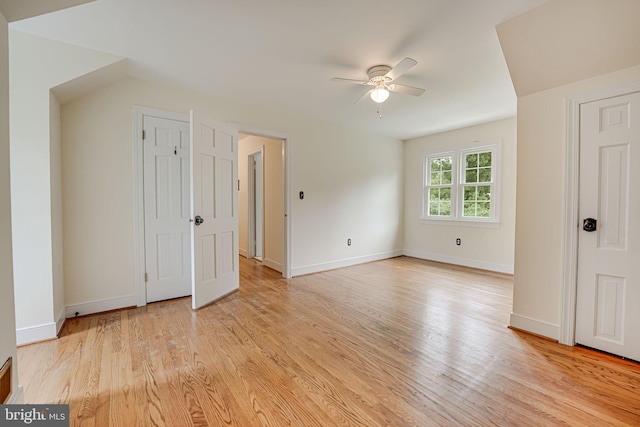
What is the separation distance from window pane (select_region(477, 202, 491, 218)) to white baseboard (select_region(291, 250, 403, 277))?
68.7 inches

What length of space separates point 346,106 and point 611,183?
2747 mm

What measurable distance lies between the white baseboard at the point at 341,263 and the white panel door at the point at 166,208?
158 cm

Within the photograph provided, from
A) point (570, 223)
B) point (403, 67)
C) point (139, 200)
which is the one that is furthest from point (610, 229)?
point (139, 200)

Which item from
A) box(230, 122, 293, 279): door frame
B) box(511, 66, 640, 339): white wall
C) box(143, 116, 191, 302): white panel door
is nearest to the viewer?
box(511, 66, 640, 339): white wall

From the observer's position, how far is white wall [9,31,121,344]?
2072 millimetres

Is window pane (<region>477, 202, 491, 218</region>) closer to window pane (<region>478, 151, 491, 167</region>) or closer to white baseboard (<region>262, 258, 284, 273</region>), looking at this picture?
window pane (<region>478, 151, 491, 167</region>)

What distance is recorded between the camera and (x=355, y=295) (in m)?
3.29

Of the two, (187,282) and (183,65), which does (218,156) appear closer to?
(183,65)

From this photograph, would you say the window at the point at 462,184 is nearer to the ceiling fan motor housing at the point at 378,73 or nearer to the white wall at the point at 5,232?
the ceiling fan motor housing at the point at 378,73

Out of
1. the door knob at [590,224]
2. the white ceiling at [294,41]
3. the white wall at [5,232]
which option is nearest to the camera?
the white wall at [5,232]

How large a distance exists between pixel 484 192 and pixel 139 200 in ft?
16.5

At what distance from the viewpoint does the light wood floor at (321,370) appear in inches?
55.9

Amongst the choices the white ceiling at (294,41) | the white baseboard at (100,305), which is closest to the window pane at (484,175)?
the white ceiling at (294,41)

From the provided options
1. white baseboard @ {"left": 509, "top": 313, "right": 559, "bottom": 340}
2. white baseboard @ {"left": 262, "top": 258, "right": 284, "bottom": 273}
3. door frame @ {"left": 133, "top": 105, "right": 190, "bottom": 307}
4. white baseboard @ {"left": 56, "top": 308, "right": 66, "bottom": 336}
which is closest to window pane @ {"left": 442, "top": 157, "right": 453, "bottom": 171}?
white baseboard @ {"left": 509, "top": 313, "right": 559, "bottom": 340}
